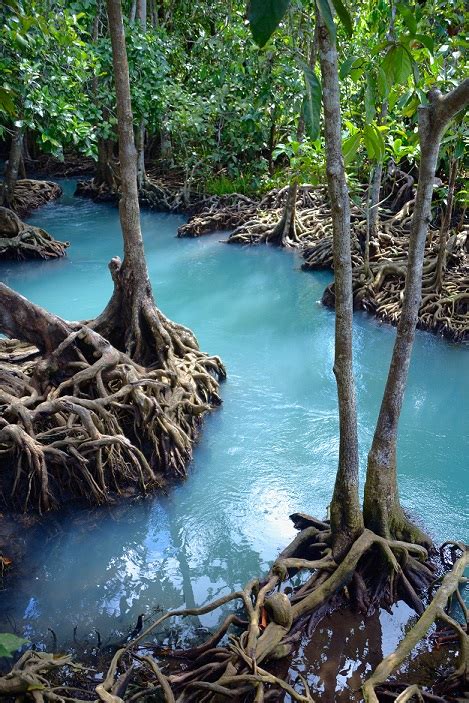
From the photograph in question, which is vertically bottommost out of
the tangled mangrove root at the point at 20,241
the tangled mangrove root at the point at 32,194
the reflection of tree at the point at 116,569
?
the reflection of tree at the point at 116,569

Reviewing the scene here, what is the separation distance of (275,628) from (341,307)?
193 cm

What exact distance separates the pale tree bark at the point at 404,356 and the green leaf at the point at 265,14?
256cm

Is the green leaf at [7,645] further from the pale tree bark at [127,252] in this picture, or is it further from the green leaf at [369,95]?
the pale tree bark at [127,252]

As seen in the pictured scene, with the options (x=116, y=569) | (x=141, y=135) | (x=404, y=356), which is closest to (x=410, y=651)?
(x=404, y=356)

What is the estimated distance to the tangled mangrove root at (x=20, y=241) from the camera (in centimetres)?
1274

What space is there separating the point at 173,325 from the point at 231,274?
16.0 ft

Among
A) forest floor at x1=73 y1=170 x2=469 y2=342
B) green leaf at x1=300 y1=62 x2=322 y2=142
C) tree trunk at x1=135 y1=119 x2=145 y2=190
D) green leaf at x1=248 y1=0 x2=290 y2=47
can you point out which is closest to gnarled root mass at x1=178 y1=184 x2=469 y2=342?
forest floor at x1=73 y1=170 x2=469 y2=342

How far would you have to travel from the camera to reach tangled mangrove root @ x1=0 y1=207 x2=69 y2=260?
12742mm

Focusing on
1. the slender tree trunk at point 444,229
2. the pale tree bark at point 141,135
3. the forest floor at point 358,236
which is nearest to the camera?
the slender tree trunk at point 444,229

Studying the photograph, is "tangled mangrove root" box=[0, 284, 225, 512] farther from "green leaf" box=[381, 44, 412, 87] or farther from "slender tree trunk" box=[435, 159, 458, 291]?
"slender tree trunk" box=[435, 159, 458, 291]

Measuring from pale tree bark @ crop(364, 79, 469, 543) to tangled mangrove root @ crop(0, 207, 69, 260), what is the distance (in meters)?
9.90

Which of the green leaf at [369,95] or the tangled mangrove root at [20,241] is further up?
the green leaf at [369,95]

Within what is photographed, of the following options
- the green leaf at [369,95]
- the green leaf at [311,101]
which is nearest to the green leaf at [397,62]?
the green leaf at [369,95]

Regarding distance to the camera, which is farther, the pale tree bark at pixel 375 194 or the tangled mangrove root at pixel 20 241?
the tangled mangrove root at pixel 20 241
